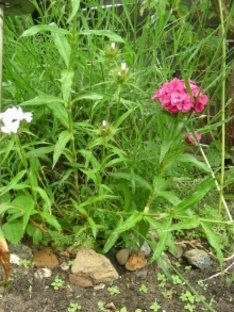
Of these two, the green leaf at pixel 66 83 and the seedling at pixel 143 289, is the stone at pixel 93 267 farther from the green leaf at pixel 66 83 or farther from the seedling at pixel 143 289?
the green leaf at pixel 66 83

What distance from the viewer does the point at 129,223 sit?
121 centimetres

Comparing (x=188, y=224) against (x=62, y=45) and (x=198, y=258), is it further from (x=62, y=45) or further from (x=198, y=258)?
(x=62, y=45)

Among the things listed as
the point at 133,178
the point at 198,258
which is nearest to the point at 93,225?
the point at 133,178

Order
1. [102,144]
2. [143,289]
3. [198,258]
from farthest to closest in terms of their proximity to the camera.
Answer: [198,258] < [143,289] < [102,144]

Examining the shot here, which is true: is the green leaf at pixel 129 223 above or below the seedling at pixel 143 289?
above

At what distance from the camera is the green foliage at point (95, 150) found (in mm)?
1230

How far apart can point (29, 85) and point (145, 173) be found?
40cm

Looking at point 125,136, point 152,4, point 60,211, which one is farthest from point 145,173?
point 152,4

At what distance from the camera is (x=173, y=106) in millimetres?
1174

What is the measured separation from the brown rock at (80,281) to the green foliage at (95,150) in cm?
10

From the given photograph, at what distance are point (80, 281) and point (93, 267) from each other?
0.16ft

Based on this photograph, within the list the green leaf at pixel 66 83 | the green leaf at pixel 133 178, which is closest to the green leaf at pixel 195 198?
the green leaf at pixel 133 178

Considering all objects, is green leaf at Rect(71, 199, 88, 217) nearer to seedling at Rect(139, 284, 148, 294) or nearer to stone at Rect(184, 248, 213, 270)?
seedling at Rect(139, 284, 148, 294)

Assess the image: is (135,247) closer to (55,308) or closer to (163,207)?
(163,207)
